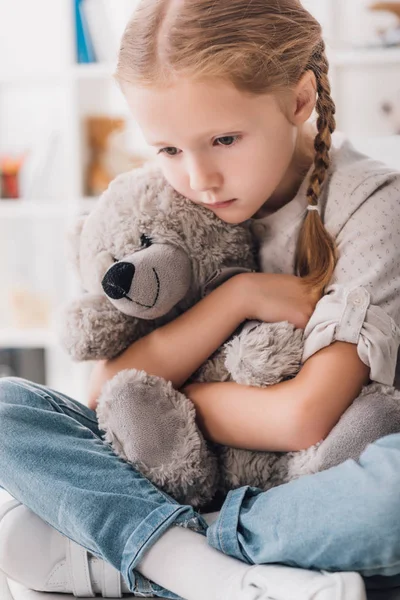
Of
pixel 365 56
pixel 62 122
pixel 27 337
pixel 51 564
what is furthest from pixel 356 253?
pixel 62 122

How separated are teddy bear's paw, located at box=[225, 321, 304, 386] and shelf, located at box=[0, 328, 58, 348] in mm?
1497

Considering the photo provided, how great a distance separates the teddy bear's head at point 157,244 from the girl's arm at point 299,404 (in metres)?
0.15

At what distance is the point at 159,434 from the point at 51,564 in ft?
0.60

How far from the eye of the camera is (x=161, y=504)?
859mm

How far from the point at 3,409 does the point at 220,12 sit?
0.53m

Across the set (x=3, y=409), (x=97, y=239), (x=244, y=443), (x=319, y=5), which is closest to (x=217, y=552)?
(x=244, y=443)

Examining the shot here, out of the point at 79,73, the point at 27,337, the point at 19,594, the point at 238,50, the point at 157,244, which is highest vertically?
the point at 238,50

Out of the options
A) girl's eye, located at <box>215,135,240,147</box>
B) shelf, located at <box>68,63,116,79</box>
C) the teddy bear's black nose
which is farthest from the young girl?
shelf, located at <box>68,63,116,79</box>

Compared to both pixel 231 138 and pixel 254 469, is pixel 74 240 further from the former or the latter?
pixel 254 469

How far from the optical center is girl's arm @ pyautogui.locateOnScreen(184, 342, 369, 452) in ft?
2.91

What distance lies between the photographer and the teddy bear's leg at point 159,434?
0.91 m

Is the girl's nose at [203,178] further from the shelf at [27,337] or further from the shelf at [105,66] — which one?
the shelf at [27,337]

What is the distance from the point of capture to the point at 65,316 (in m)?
0.99

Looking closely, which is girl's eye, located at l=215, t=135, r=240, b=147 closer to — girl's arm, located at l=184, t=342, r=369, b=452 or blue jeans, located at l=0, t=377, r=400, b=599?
girl's arm, located at l=184, t=342, r=369, b=452
